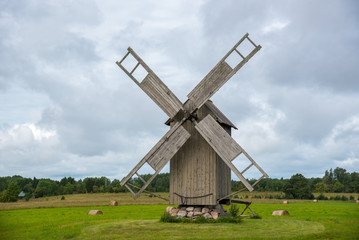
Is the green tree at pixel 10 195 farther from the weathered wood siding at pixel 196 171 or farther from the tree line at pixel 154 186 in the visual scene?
the weathered wood siding at pixel 196 171

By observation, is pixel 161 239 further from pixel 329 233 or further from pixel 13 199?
pixel 13 199

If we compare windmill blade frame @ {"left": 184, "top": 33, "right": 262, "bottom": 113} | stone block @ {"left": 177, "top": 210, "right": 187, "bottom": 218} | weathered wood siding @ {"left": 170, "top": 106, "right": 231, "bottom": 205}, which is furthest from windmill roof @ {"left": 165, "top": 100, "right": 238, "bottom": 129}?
stone block @ {"left": 177, "top": 210, "right": 187, "bottom": 218}

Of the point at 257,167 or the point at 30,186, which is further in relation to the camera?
the point at 30,186

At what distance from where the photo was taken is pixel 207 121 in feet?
50.7

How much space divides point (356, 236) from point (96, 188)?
70.9 m

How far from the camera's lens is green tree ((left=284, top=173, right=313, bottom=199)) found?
54469 mm

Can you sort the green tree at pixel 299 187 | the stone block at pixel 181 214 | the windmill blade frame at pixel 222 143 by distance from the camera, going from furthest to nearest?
the green tree at pixel 299 187 < the stone block at pixel 181 214 < the windmill blade frame at pixel 222 143

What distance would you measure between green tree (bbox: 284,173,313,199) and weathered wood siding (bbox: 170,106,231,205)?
4206cm

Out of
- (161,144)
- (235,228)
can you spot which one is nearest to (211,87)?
(161,144)

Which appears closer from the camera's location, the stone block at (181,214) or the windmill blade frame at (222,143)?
the windmill blade frame at (222,143)

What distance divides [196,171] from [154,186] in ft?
184

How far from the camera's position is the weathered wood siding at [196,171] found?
15.6 m

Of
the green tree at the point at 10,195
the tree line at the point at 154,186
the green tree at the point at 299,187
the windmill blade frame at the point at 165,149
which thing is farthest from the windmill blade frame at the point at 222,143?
the green tree at the point at 10,195

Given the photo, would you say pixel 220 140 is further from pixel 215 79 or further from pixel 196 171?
pixel 215 79
